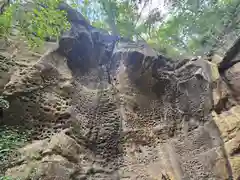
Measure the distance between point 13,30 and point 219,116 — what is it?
668 centimetres

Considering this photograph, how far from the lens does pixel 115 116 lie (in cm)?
617

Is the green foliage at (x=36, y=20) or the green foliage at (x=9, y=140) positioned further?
the green foliage at (x=36, y=20)

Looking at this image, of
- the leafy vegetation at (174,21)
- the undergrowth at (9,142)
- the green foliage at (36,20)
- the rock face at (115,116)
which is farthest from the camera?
the leafy vegetation at (174,21)

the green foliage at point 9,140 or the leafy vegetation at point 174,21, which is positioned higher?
the leafy vegetation at point 174,21

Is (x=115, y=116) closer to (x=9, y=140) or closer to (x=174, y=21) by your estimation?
(x=9, y=140)

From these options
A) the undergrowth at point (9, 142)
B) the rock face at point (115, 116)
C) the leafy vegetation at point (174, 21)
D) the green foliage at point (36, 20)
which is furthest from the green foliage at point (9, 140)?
the leafy vegetation at point (174, 21)

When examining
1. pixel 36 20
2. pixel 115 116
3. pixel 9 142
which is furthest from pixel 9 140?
pixel 36 20

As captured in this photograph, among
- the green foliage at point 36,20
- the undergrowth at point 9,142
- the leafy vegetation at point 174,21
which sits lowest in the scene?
the undergrowth at point 9,142

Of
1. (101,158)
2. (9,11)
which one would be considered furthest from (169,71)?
(9,11)

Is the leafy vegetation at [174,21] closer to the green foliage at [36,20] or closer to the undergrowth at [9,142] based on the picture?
the green foliage at [36,20]

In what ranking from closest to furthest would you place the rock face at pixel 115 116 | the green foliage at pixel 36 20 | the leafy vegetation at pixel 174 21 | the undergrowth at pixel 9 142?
the undergrowth at pixel 9 142 → the rock face at pixel 115 116 → the green foliage at pixel 36 20 → the leafy vegetation at pixel 174 21

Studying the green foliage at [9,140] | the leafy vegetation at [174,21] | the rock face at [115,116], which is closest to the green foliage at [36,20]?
the rock face at [115,116]

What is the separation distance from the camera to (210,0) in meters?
10.6

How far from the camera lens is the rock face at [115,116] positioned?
5.09 meters
